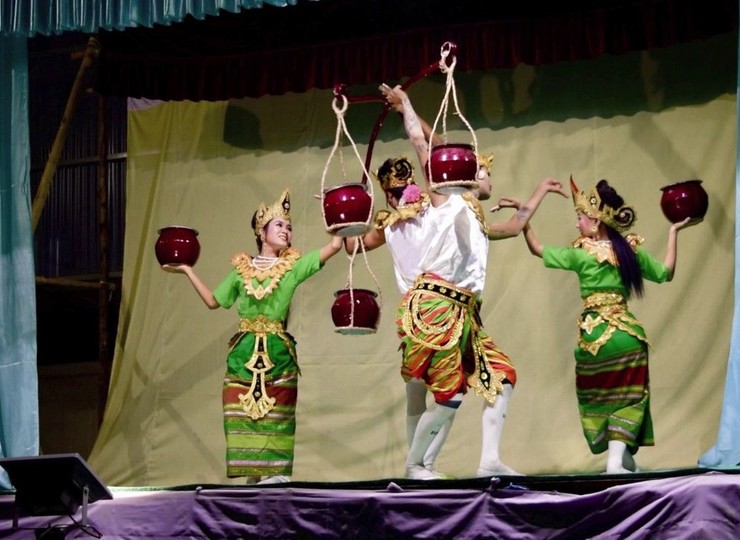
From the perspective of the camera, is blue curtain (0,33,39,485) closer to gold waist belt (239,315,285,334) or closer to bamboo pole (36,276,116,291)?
gold waist belt (239,315,285,334)

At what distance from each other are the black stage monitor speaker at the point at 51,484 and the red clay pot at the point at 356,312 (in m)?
1.22

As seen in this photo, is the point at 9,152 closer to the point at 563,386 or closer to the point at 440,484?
the point at 440,484

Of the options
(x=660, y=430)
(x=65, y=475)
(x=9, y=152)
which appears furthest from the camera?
(x=660, y=430)

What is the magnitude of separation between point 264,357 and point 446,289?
101 cm

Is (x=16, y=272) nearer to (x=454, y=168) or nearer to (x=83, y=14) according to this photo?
(x=83, y=14)

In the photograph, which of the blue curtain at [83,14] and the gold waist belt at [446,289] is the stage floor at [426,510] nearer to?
the gold waist belt at [446,289]

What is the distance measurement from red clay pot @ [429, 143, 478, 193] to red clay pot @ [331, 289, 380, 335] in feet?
2.55

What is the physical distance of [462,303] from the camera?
5109 millimetres

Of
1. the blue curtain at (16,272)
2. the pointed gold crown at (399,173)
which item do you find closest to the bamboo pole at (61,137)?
the blue curtain at (16,272)

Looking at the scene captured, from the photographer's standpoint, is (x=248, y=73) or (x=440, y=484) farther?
(x=248, y=73)

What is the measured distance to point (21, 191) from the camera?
5.37 m

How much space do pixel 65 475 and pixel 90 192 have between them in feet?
14.6

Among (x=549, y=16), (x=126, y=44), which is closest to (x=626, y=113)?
(x=549, y=16)

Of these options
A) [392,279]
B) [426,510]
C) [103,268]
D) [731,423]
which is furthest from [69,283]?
[731,423]
